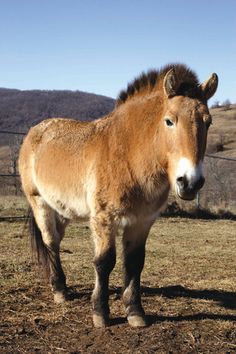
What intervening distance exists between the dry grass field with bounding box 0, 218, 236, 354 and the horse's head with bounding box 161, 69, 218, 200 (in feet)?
4.62

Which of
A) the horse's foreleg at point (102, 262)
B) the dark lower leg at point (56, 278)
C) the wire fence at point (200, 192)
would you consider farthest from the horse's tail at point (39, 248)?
the wire fence at point (200, 192)

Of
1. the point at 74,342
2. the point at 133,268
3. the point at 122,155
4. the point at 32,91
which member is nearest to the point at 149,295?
the point at 133,268

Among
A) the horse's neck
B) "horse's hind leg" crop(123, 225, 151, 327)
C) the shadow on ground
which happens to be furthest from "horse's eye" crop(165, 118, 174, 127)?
the shadow on ground

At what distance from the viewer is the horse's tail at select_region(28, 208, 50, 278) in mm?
5707

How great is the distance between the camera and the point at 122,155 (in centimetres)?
432

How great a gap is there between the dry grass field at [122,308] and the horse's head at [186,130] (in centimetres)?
141

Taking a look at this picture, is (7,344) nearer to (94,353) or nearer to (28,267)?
(94,353)

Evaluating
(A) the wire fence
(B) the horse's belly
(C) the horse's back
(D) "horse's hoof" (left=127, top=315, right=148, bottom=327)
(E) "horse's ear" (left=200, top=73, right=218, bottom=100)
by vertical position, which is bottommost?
(A) the wire fence

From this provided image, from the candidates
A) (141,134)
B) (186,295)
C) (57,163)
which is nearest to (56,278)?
(57,163)

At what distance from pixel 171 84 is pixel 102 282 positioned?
2.01 metres

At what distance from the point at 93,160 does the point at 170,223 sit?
26.3ft

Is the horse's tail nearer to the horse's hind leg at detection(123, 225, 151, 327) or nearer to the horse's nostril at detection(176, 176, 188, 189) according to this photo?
the horse's hind leg at detection(123, 225, 151, 327)

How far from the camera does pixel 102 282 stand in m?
4.41

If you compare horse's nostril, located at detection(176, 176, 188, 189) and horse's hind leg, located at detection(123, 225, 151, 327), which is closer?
horse's nostril, located at detection(176, 176, 188, 189)
